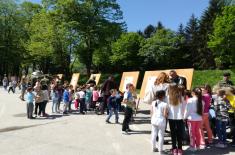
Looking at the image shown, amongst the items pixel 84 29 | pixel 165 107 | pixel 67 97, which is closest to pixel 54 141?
pixel 165 107

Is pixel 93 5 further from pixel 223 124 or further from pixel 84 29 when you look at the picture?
pixel 223 124

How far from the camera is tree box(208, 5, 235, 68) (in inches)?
2259

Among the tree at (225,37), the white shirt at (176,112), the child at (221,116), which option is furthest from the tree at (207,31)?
the white shirt at (176,112)

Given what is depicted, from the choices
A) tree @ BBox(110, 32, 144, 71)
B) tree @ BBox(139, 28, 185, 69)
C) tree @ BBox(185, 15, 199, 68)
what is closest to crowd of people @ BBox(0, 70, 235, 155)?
tree @ BBox(185, 15, 199, 68)

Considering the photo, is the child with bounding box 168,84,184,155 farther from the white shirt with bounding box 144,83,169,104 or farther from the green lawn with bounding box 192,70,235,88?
the green lawn with bounding box 192,70,235,88

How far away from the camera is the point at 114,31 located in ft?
187

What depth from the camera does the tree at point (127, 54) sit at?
77.6 m

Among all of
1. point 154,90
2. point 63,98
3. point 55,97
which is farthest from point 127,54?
point 154,90

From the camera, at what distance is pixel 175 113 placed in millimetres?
9969

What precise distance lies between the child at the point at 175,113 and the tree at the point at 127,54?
216 ft

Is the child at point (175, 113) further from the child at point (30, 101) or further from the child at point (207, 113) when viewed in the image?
the child at point (30, 101)

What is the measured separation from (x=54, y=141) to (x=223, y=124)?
16.3 ft

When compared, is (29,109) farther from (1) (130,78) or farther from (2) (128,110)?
(2) (128,110)

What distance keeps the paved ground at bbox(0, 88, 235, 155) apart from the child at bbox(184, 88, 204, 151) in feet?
1.31
